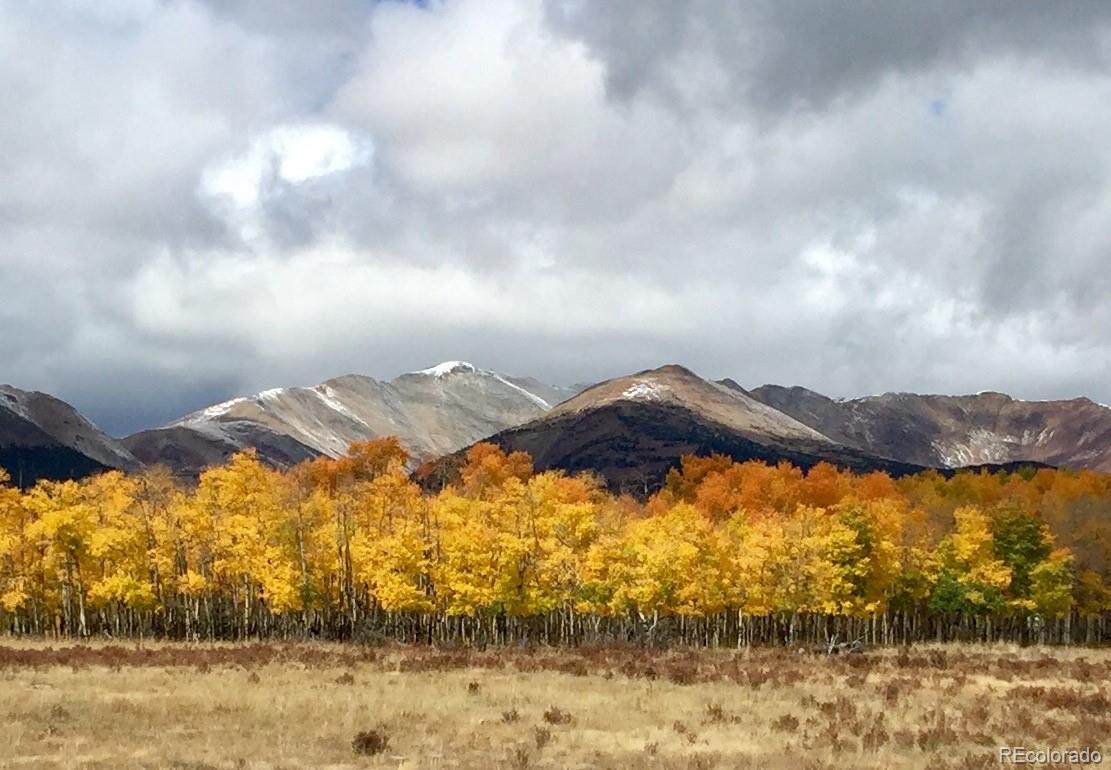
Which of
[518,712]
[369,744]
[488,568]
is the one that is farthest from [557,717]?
[488,568]

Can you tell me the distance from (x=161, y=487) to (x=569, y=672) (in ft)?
178

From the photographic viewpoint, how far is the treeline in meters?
75.8

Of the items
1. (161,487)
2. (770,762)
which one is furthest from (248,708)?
(161,487)

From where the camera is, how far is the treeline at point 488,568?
75750mm

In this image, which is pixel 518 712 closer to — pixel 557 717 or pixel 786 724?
pixel 557 717

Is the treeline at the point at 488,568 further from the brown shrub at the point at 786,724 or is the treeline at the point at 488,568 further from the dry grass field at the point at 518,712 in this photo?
the brown shrub at the point at 786,724

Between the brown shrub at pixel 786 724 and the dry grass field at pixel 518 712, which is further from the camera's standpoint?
the brown shrub at pixel 786 724

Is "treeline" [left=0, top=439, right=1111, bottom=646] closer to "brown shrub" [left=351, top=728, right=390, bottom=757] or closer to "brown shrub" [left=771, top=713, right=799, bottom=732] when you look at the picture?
"brown shrub" [left=771, top=713, right=799, bottom=732]

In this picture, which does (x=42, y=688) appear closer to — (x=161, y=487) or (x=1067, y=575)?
(x=161, y=487)

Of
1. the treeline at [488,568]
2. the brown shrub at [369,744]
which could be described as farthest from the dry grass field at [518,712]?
the treeline at [488,568]

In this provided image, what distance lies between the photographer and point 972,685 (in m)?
45.8

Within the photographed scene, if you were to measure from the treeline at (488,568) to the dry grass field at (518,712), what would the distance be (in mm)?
20165

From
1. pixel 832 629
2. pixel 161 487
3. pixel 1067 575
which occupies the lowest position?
pixel 832 629

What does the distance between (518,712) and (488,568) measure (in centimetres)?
4059
